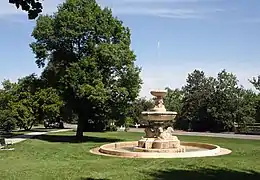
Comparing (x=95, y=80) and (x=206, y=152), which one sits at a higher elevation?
(x=95, y=80)

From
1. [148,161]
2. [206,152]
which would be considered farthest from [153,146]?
[148,161]

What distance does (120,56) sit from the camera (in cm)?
3375

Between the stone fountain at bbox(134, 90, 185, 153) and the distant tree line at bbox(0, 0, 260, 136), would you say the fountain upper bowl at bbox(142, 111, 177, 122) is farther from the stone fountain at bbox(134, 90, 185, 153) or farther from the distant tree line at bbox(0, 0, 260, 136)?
the distant tree line at bbox(0, 0, 260, 136)

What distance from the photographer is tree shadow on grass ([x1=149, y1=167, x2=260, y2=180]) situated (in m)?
14.0

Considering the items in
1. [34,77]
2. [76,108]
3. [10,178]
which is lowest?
[10,178]

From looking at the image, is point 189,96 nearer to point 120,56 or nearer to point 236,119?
point 236,119

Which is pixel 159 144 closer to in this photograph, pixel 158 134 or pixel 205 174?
pixel 158 134

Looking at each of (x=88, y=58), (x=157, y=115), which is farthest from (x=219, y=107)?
(x=157, y=115)

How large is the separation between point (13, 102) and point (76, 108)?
8211 millimetres

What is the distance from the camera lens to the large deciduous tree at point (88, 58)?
33.3 meters

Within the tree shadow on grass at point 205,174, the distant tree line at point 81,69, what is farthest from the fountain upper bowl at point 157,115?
the tree shadow on grass at point 205,174

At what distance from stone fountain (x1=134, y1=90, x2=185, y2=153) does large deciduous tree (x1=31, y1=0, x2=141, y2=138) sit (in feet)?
24.4

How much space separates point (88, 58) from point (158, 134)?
36.0 feet

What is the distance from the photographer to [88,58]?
111 ft
